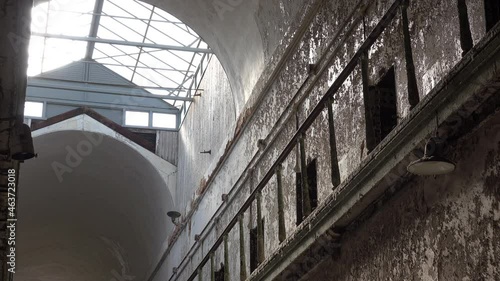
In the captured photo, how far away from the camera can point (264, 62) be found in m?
13.2

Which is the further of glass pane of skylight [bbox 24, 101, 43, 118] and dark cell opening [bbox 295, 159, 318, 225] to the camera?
glass pane of skylight [bbox 24, 101, 43, 118]

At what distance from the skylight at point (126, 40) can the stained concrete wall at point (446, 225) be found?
1500 centimetres

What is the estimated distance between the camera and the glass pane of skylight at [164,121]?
24984mm

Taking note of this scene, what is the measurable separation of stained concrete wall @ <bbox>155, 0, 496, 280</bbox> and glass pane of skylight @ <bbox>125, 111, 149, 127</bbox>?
390 inches

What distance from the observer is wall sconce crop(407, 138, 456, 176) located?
208 inches

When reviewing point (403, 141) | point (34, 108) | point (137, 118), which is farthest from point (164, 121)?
point (403, 141)

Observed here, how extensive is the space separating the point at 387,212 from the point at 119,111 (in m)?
19.2

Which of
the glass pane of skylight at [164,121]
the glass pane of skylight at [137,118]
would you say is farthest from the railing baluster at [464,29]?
the glass pane of skylight at [137,118]

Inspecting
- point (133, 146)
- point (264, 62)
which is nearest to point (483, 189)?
point (264, 62)

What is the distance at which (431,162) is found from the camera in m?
5.29

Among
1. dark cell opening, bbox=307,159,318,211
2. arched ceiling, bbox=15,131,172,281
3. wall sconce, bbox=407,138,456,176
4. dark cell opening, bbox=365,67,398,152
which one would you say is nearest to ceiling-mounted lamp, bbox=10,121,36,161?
dark cell opening, bbox=365,67,398,152

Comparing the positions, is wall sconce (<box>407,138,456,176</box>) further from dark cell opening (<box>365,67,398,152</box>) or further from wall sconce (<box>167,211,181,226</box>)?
wall sconce (<box>167,211,181,226</box>)

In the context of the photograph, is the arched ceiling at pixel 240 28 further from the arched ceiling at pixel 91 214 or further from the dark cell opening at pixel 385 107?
the arched ceiling at pixel 91 214

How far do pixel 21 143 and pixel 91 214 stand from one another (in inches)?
733
